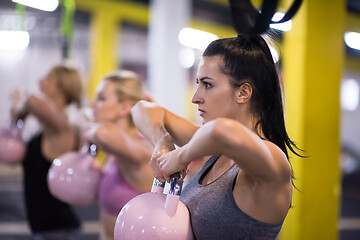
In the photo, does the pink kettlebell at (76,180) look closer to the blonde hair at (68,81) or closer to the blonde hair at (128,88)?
the blonde hair at (128,88)

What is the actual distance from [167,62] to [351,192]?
488 cm

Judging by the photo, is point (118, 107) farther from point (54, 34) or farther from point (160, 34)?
point (54, 34)

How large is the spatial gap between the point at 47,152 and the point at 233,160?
2.02 m

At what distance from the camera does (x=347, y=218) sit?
17.6 ft

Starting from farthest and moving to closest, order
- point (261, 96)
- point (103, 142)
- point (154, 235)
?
1. point (103, 142)
2. point (261, 96)
3. point (154, 235)

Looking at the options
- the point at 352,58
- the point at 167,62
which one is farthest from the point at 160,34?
the point at 352,58

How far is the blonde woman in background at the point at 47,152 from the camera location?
254 centimetres

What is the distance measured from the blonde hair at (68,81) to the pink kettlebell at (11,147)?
39cm

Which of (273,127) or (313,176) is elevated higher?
(273,127)

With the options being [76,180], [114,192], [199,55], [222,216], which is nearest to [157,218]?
[222,216]

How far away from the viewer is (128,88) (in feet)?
7.29

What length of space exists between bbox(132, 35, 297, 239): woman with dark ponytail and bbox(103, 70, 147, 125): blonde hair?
0.94 m

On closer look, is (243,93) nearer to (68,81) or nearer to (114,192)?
(114,192)

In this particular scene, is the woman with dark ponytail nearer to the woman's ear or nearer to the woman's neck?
the woman's ear
